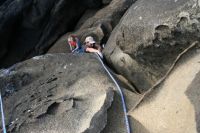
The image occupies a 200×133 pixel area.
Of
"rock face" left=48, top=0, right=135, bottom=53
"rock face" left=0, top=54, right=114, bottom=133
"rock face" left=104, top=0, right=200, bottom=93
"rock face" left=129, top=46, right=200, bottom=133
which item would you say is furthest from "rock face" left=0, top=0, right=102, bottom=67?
"rock face" left=129, top=46, right=200, bottom=133

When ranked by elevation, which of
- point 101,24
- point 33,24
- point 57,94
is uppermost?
point 57,94

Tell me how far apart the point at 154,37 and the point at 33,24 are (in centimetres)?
573

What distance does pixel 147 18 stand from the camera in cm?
570

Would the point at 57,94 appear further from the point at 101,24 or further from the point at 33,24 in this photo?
the point at 33,24

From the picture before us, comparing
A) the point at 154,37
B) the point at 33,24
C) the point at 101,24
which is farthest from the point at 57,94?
the point at 33,24

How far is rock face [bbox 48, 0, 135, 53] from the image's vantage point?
914 cm

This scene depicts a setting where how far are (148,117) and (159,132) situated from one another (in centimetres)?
29

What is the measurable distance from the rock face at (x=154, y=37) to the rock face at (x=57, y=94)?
49cm

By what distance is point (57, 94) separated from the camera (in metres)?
5.55

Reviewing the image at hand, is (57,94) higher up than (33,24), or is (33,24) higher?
(57,94)

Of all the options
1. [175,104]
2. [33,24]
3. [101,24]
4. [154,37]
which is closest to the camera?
[175,104]

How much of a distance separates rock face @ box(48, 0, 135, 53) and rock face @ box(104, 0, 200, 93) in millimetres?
2763

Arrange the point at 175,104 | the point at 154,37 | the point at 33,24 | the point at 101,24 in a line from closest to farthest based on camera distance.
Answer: the point at 175,104 → the point at 154,37 → the point at 101,24 → the point at 33,24

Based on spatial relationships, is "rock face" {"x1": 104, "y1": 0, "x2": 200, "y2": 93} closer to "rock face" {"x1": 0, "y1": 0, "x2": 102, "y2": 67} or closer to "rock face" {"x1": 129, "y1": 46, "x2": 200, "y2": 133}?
"rock face" {"x1": 129, "y1": 46, "x2": 200, "y2": 133}
